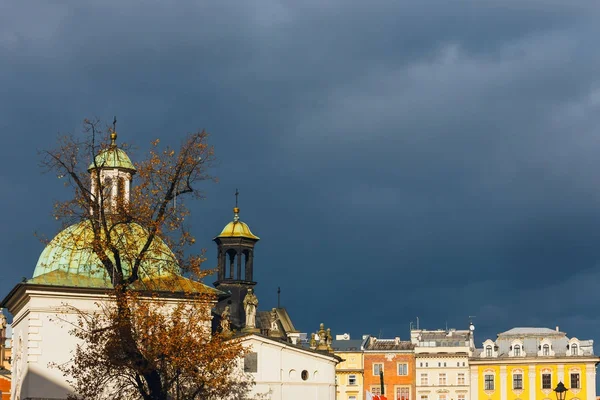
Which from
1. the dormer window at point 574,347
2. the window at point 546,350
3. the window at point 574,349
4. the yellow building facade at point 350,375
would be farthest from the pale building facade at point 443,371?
the window at point 574,349

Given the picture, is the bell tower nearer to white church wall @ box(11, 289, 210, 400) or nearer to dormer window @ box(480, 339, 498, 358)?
white church wall @ box(11, 289, 210, 400)

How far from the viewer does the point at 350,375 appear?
379ft

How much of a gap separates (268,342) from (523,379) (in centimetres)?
5866

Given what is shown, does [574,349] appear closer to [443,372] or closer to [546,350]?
[546,350]

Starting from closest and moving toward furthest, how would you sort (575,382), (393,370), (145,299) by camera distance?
(145,299), (575,382), (393,370)

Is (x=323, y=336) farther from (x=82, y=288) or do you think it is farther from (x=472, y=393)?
(x=472, y=393)

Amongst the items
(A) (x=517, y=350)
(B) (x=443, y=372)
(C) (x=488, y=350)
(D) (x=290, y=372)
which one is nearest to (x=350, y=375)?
(B) (x=443, y=372)

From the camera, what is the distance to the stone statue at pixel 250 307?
63.6 meters

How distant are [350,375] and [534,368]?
62.4 ft

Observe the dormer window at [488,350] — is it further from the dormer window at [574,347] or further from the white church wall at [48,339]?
the white church wall at [48,339]

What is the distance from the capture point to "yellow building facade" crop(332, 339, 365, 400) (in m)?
115

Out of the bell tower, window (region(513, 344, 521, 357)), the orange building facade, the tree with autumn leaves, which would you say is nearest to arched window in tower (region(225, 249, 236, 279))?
the bell tower

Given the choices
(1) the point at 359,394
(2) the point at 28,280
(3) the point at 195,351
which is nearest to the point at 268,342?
(2) the point at 28,280

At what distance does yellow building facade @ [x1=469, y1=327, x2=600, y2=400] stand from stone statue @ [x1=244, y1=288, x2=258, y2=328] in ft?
181
